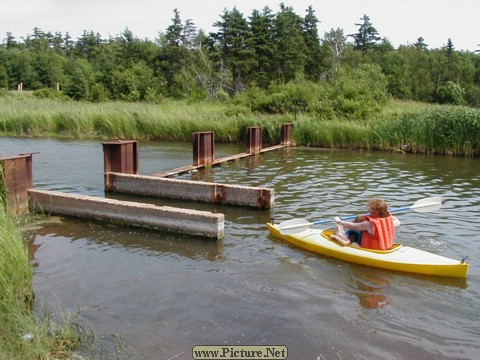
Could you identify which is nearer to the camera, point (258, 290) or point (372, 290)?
point (258, 290)

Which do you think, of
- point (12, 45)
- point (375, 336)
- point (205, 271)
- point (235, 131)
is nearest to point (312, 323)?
Answer: point (375, 336)

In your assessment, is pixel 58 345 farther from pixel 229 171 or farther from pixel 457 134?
pixel 457 134

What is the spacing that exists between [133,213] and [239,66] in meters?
42.0

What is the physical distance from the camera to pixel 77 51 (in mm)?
88875

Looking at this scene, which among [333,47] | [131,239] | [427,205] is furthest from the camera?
[333,47]

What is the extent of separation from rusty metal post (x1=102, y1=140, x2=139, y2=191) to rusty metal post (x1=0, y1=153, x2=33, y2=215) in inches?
84.3

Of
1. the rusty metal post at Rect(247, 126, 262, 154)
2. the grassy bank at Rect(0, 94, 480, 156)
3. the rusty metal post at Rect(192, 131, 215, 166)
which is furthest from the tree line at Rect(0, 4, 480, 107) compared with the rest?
the rusty metal post at Rect(192, 131, 215, 166)

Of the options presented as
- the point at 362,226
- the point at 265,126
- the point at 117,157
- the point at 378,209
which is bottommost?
the point at 362,226

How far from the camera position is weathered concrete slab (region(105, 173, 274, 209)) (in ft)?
31.7

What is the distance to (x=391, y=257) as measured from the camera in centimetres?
652

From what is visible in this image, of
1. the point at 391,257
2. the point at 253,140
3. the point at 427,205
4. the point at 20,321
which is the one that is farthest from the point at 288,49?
the point at 20,321

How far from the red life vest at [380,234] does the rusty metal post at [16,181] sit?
228 inches

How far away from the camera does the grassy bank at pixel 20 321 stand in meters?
3.91

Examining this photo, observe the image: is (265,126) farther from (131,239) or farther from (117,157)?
(131,239)
